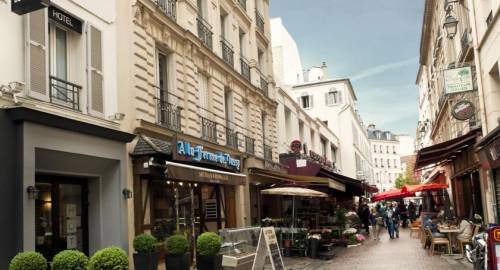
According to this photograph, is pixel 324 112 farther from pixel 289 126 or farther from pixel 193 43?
pixel 193 43

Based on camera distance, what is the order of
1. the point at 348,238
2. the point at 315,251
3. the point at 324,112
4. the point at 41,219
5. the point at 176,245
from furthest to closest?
the point at 324,112, the point at 348,238, the point at 315,251, the point at 176,245, the point at 41,219

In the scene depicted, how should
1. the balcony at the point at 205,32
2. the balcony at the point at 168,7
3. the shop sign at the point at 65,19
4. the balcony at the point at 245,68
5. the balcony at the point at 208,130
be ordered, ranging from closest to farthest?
the shop sign at the point at 65,19 → the balcony at the point at 168,7 → the balcony at the point at 208,130 → the balcony at the point at 205,32 → the balcony at the point at 245,68

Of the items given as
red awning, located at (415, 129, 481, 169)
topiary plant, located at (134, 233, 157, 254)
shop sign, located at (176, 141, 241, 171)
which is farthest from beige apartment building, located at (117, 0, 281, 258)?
red awning, located at (415, 129, 481, 169)

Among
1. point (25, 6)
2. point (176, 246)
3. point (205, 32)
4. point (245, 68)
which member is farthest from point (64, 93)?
point (245, 68)

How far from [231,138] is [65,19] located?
8.77 meters

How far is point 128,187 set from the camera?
1124 cm

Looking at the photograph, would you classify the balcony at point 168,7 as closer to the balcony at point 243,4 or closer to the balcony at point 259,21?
the balcony at point 243,4

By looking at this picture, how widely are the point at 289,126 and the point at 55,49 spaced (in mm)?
19412

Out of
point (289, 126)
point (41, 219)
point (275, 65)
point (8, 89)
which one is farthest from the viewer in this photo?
point (275, 65)

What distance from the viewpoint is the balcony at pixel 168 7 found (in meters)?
13.5

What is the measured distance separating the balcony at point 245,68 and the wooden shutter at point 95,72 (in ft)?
31.8

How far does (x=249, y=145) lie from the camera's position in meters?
19.8

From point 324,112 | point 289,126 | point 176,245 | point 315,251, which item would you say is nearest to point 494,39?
point 315,251

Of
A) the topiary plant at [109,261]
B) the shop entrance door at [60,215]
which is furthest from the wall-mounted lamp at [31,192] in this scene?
the topiary plant at [109,261]
